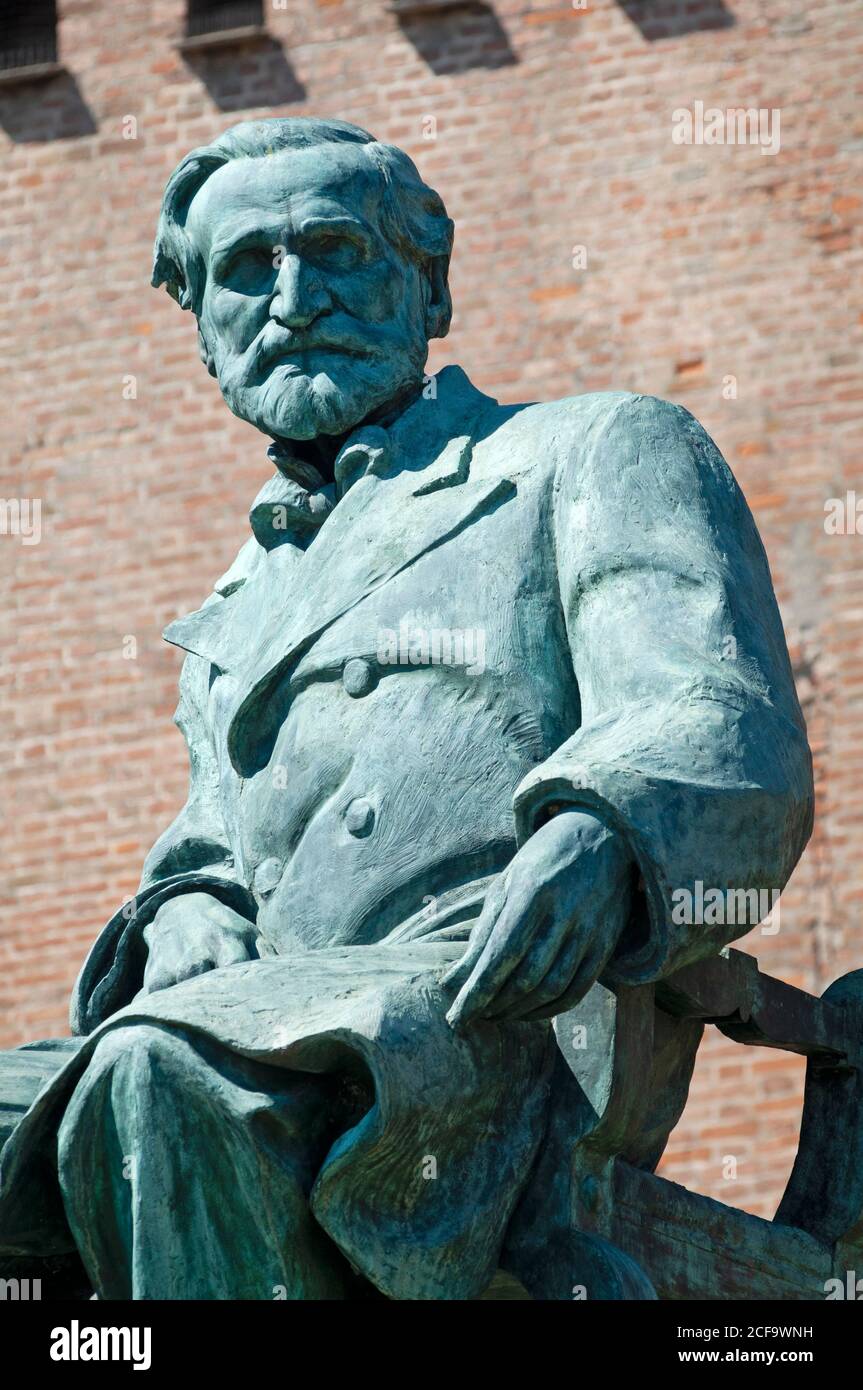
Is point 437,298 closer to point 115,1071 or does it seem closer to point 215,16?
point 115,1071

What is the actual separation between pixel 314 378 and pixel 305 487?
0.64 ft

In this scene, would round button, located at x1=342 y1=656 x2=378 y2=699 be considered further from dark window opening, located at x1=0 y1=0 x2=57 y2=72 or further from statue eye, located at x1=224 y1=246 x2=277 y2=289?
dark window opening, located at x1=0 y1=0 x2=57 y2=72

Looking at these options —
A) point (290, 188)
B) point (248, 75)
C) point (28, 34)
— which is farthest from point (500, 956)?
point (28, 34)

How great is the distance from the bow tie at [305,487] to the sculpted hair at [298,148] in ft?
0.88

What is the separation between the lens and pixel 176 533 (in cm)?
1695

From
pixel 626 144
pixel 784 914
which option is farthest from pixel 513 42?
pixel 784 914

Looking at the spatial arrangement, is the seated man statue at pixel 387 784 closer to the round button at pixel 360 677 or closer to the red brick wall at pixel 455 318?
the round button at pixel 360 677

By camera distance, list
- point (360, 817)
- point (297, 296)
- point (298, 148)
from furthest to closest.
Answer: point (298, 148), point (297, 296), point (360, 817)

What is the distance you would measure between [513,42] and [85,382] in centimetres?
241

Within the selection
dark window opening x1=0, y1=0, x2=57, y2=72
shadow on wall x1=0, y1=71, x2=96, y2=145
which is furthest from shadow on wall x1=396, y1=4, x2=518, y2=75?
dark window opening x1=0, y1=0, x2=57, y2=72

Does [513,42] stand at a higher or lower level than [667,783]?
higher

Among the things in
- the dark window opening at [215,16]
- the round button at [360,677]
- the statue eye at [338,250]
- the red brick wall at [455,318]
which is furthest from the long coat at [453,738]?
the dark window opening at [215,16]

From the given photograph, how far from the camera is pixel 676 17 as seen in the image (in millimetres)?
16812

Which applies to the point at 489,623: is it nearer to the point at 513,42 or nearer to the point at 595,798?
the point at 595,798
